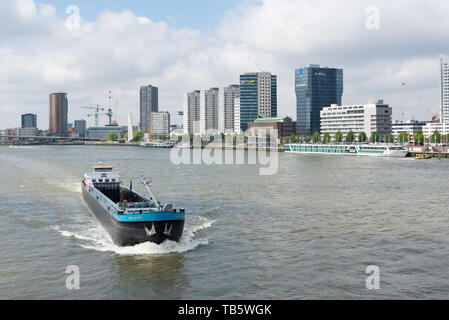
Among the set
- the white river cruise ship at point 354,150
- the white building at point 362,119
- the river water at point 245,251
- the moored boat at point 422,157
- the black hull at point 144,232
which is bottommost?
the river water at point 245,251

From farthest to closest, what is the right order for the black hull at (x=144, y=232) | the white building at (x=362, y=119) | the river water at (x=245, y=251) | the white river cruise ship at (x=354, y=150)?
the white building at (x=362, y=119), the white river cruise ship at (x=354, y=150), the black hull at (x=144, y=232), the river water at (x=245, y=251)

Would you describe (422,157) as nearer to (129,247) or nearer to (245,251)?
(245,251)

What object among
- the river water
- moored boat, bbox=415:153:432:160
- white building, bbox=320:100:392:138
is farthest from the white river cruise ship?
the river water

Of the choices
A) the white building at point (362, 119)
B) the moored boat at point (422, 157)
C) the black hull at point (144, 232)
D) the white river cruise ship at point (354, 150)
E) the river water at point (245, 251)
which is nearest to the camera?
the river water at point (245, 251)

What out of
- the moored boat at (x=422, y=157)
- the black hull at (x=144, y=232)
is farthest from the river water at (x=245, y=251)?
the moored boat at (x=422, y=157)

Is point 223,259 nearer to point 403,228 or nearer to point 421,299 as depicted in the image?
point 421,299

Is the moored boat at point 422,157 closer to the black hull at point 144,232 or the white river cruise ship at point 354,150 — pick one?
the white river cruise ship at point 354,150

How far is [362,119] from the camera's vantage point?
172 m

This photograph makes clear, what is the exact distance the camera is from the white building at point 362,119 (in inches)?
6634

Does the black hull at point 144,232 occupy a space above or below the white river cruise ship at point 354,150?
below

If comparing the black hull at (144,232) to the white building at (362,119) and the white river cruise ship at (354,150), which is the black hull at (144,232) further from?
the white building at (362,119)

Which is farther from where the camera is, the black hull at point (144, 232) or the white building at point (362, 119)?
the white building at point (362, 119)

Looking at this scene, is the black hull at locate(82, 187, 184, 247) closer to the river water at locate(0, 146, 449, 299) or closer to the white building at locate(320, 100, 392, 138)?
the river water at locate(0, 146, 449, 299)

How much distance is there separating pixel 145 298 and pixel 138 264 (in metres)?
3.44
